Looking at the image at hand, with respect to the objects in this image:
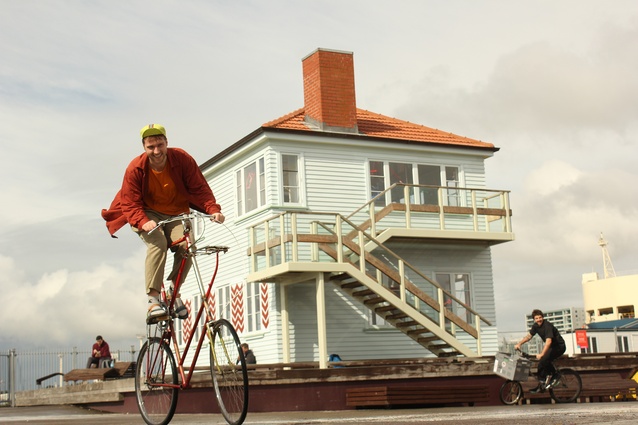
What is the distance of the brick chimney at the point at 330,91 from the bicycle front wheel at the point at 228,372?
2314cm

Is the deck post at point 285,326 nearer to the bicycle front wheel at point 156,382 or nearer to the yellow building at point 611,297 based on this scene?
the bicycle front wheel at point 156,382

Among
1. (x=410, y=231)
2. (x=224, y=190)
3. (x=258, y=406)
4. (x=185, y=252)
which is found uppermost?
(x=224, y=190)

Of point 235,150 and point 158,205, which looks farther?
point 235,150

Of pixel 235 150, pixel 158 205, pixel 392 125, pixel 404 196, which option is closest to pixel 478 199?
pixel 404 196

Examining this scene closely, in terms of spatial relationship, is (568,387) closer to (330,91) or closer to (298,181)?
(298,181)

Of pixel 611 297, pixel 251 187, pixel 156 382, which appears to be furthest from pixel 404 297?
pixel 611 297

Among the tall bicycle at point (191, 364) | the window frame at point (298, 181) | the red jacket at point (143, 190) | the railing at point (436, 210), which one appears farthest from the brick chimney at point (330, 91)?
the tall bicycle at point (191, 364)

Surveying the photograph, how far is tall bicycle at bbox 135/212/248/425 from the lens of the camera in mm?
7398

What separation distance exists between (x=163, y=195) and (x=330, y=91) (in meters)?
23.0

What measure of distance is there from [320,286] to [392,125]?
9.43 metres

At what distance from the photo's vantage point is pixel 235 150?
3080cm

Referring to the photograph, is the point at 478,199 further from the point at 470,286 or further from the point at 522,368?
the point at 522,368

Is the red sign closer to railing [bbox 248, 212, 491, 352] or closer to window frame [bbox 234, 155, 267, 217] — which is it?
railing [bbox 248, 212, 491, 352]

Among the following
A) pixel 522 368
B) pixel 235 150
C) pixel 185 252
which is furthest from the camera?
pixel 235 150
